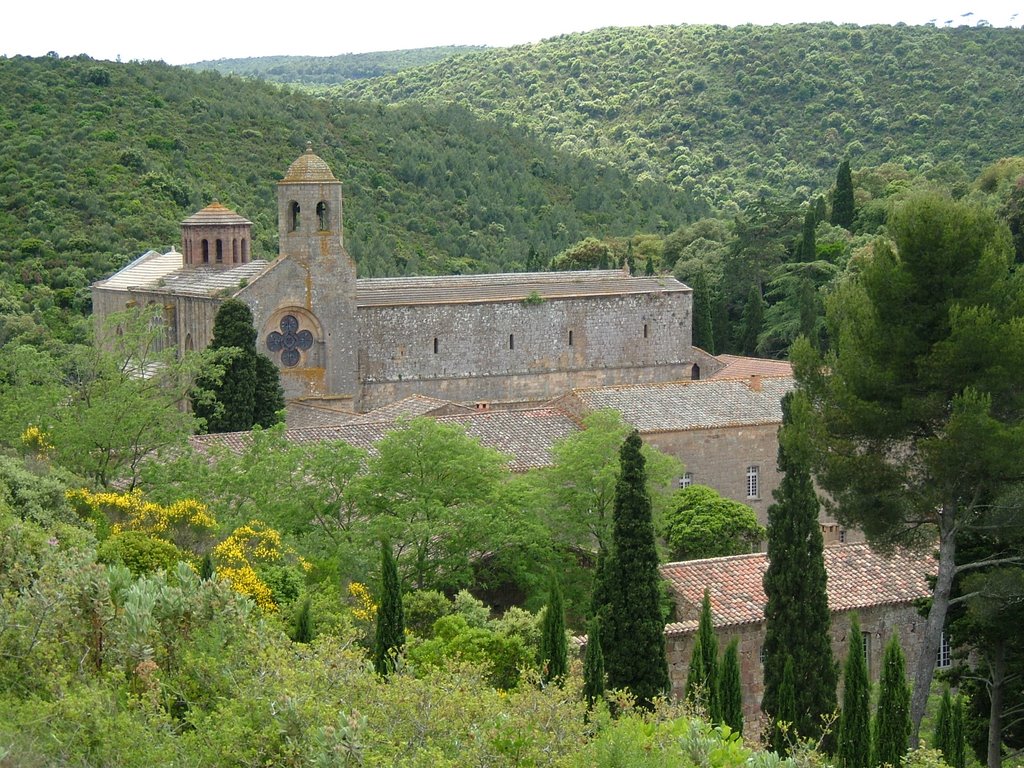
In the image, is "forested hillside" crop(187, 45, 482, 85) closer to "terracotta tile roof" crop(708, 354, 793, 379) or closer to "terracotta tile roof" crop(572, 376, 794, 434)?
"terracotta tile roof" crop(708, 354, 793, 379)

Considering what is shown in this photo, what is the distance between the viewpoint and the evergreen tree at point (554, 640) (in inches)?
739

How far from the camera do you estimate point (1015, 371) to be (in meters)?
20.4

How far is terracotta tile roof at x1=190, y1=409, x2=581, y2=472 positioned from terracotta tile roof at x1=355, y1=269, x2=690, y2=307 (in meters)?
8.12

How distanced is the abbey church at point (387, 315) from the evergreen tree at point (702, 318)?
364 centimetres

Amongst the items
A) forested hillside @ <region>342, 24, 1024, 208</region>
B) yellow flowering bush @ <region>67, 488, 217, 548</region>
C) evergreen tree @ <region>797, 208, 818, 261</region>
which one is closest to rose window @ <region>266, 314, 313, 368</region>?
yellow flowering bush @ <region>67, 488, 217, 548</region>

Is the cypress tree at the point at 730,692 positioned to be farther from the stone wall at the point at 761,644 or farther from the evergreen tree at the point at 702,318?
the evergreen tree at the point at 702,318

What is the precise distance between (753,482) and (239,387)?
11.4 m

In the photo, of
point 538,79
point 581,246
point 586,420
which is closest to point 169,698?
point 586,420

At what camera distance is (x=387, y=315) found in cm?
4206

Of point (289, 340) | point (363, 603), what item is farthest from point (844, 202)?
point (363, 603)

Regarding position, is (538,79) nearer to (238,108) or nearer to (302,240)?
(238,108)

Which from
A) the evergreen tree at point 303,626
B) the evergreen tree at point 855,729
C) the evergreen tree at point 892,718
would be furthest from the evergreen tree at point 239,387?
the evergreen tree at point 892,718

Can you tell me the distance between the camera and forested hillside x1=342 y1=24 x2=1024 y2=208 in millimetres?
91125

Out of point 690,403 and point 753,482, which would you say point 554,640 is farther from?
point 753,482
